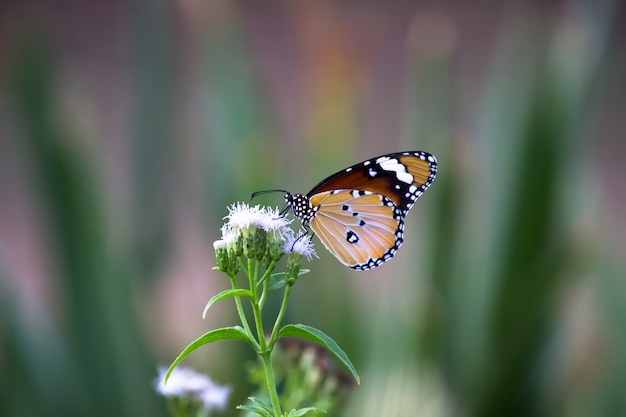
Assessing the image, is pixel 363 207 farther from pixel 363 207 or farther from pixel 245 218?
pixel 245 218

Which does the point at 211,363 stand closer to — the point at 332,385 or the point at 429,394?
the point at 429,394

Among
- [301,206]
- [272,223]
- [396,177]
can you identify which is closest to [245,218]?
[272,223]

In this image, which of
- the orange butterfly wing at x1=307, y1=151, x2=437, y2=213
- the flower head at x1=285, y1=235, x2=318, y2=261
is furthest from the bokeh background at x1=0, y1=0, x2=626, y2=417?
the flower head at x1=285, y1=235, x2=318, y2=261

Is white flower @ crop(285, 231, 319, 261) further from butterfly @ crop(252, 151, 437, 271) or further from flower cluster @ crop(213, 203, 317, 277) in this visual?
butterfly @ crop(252, 151, 437, 271)

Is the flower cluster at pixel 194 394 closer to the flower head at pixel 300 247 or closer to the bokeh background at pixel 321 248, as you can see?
the flower head at pixel 300 247

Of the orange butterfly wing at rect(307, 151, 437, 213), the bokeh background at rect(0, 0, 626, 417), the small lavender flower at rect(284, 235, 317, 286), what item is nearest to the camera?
the small lavender flower at rect(284, 235, 317, 286)

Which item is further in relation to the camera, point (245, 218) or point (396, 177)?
point (396, 177)
